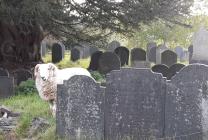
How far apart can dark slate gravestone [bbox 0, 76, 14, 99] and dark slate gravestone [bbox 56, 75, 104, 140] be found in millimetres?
5322

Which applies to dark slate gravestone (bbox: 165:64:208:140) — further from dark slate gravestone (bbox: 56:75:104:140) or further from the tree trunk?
the tree trunk

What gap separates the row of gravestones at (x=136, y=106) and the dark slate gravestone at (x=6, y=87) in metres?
5.32

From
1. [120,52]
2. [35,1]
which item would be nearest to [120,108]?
[35,1]

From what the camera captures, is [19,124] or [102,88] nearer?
[102,88]

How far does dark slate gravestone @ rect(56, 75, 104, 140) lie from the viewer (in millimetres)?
9109

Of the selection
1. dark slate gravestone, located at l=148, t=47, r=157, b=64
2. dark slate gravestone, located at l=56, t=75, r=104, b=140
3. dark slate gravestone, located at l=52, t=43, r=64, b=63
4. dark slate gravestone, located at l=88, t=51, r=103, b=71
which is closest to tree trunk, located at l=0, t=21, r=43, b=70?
dark slate gravestone, located at l=88, t=51, r=103, b=71

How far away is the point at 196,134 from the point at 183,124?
0.99 feet

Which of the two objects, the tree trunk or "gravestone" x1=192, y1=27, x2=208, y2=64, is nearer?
"gravestone" x1=192, y1=27, x2=208, y2=64

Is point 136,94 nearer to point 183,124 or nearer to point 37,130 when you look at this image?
point 183,124

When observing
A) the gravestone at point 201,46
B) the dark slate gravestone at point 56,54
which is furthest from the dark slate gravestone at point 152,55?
the gravestone at point 201,46

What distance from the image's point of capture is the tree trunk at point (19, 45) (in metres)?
20.4

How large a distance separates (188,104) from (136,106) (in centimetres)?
93

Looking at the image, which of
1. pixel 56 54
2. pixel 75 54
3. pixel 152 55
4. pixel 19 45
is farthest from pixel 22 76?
pixel 75 54

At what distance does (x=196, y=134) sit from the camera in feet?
28.1
